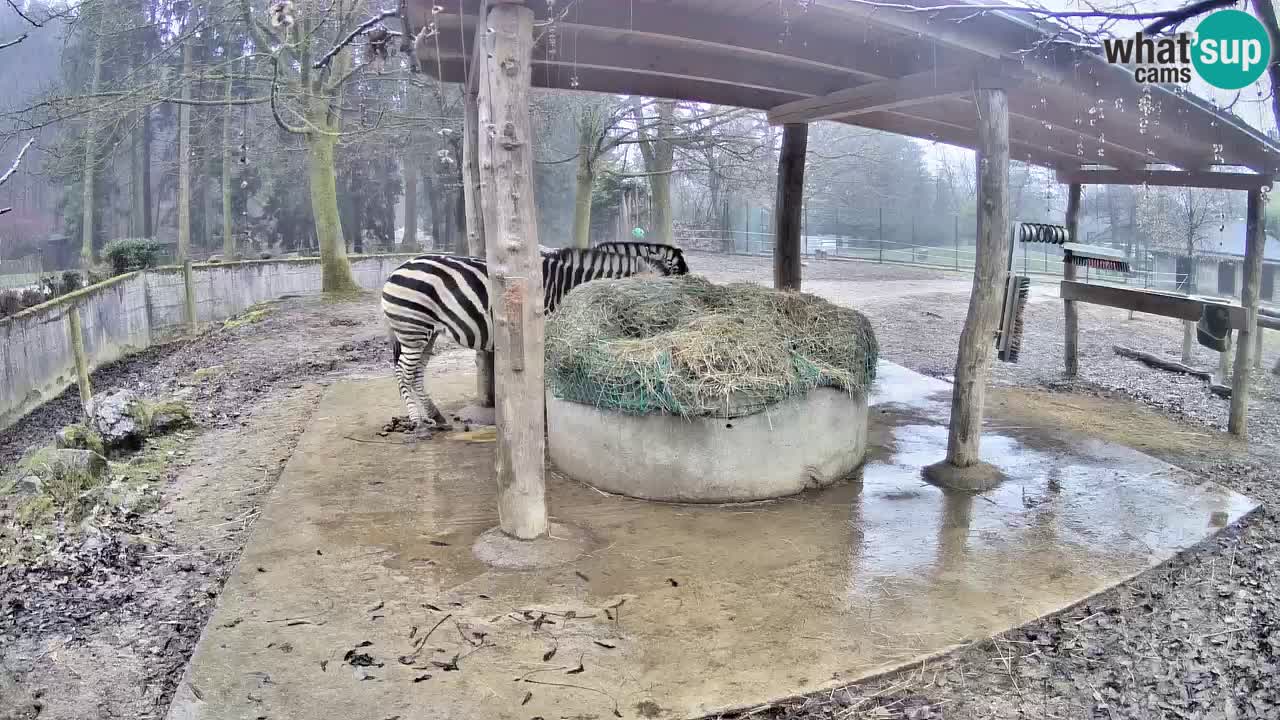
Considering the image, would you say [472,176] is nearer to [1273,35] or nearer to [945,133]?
[1273,35]

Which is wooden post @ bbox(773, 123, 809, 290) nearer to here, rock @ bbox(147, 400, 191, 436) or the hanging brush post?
the hanging brush post

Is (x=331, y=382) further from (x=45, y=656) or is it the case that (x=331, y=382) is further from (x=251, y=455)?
(x=45, y=656)

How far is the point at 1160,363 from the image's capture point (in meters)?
10.7

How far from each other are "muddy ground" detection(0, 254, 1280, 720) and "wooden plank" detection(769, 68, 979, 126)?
324 cm

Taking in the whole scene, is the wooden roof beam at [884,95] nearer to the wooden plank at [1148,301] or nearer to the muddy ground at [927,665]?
the muddy ground at [927,665]

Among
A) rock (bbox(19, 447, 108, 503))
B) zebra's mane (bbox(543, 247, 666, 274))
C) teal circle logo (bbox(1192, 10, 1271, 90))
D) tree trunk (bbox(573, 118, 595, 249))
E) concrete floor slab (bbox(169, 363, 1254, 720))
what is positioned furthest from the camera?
tree trunk (bbox(573, 118, 595, 249))

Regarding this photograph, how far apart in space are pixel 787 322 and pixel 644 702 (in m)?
3.34

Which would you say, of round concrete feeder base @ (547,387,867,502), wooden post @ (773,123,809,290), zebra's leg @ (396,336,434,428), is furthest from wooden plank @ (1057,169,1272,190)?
Result: zebra's leg @ (396,336,434,428)

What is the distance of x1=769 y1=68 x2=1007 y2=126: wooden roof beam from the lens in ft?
18.5

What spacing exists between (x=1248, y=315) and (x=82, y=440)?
32.4 feet

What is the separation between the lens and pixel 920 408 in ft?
25.5

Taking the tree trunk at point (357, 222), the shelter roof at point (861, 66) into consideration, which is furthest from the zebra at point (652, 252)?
the tree trunk at point (357, 222)

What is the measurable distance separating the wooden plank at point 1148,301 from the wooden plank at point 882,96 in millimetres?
3524

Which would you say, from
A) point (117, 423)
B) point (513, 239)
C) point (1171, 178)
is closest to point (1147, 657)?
point (513, 239)
